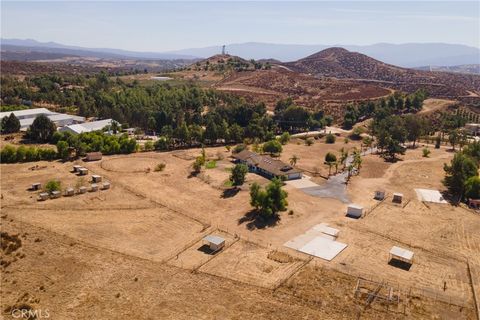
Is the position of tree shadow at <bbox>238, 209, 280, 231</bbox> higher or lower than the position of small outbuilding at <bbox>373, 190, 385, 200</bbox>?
lower

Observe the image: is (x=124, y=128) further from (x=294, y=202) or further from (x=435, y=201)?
(x=435, y=201)

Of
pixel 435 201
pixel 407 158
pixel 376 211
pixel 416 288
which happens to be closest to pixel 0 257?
pixel 416 288

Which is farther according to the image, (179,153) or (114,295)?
(179,153)

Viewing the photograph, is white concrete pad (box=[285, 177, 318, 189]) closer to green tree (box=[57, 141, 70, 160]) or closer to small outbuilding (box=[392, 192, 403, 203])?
small outbuilding (box=[392, 192, 403, 203])

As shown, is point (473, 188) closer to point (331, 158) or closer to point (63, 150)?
point (331, 158)
